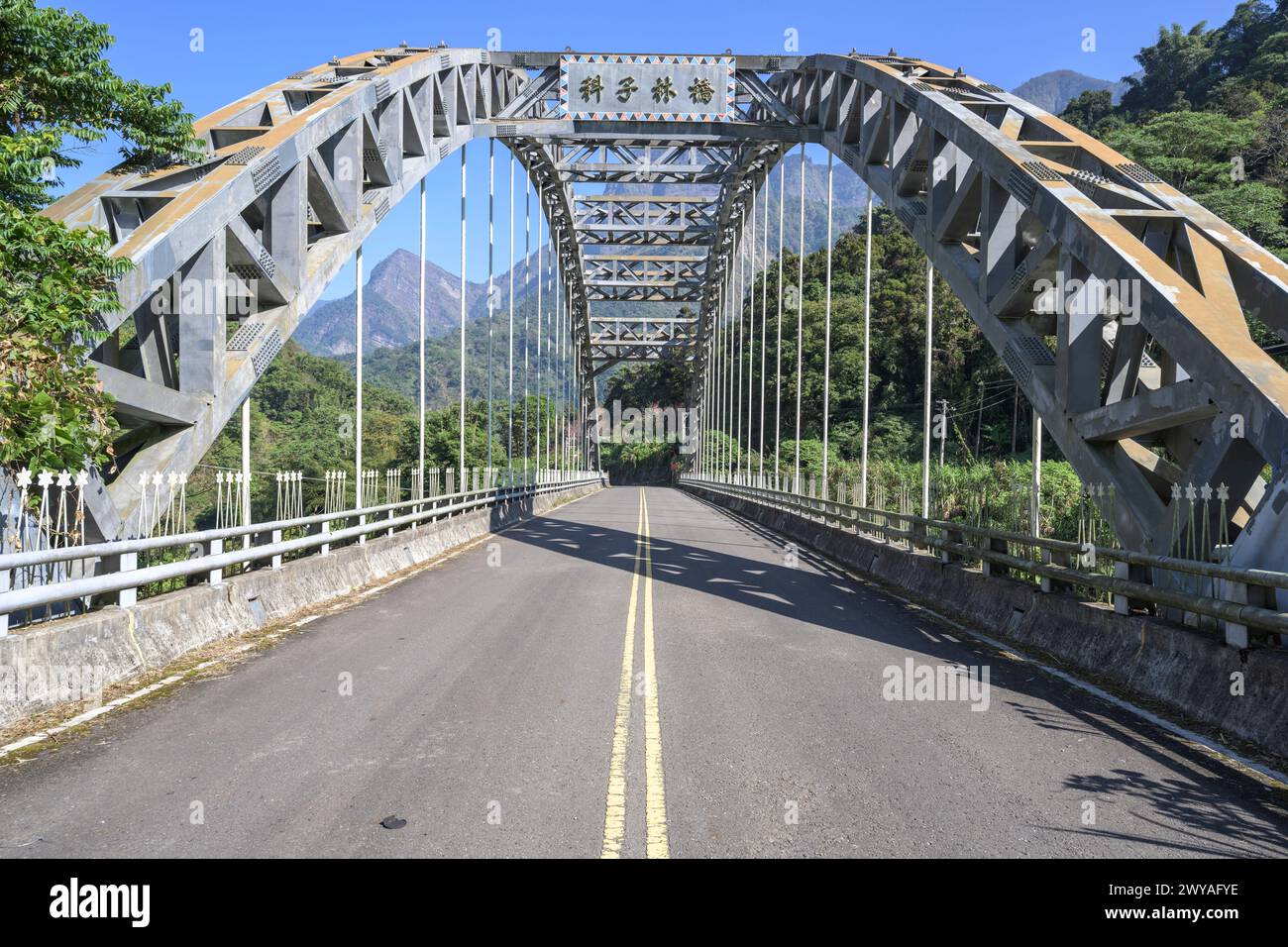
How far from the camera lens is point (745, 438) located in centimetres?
8388

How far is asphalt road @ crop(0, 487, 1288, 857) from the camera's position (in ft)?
15.2

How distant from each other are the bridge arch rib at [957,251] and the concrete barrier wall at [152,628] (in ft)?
6.38

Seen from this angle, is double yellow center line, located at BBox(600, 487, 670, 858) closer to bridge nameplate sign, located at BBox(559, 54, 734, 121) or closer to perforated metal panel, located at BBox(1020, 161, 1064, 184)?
perforated metal panel, located at BBox(1020, 161, 1064, 184)

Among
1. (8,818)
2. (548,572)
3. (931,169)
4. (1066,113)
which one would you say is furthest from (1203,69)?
(8,818)

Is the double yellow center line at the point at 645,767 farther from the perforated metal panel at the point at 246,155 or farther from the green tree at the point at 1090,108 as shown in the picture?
the green tree at the point at 1090,108

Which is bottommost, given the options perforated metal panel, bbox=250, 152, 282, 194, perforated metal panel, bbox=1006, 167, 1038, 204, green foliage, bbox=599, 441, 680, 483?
green foliage, bbox=599, 441, 680, 483

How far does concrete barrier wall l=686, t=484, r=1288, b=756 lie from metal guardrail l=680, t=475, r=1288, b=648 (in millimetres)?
204

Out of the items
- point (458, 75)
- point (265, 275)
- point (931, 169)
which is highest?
point (458, 75)

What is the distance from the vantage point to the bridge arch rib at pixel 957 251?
9.13m

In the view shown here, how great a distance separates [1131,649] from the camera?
8250 mm

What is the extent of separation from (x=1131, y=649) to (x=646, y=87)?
21.9 m

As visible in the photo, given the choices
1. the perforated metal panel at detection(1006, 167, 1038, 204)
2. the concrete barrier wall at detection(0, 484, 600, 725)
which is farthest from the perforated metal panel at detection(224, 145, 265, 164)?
the perforated metal panel at detection(1006, 167, 1038, 204)

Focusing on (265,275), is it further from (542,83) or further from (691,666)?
(542,83)
